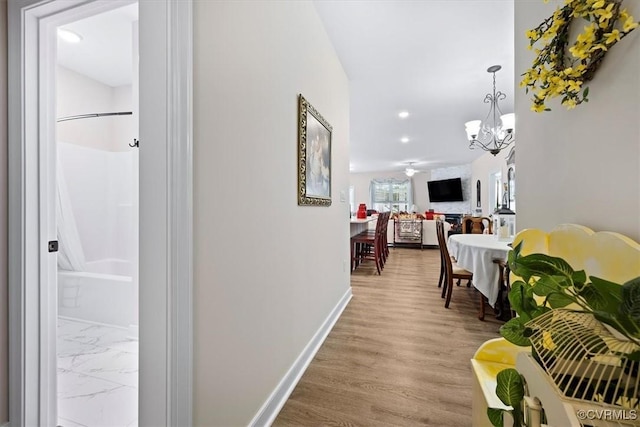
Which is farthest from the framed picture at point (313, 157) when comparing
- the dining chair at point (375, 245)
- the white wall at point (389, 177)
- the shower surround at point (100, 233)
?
the white wall at point (389, 177)

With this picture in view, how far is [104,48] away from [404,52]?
9.37 feet

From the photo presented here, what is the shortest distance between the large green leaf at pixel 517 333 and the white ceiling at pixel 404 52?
223 cm

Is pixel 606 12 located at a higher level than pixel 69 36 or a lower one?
lower

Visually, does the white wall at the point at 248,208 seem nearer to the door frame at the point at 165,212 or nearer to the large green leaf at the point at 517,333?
the door frame at the point at 165,212

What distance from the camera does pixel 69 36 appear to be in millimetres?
2371

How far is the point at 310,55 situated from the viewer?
2096mm

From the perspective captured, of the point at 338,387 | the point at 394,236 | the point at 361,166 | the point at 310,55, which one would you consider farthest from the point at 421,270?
the point at 361,166

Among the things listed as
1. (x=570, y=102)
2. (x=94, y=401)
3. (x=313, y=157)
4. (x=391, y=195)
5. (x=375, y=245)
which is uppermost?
(x=391, y=195)

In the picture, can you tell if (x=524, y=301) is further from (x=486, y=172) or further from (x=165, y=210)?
(x=486, y=172)

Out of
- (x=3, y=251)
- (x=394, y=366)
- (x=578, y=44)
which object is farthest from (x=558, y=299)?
(x=3, y=251)

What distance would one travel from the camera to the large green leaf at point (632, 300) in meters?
0.40

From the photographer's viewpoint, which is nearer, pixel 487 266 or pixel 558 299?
pixel 558 299

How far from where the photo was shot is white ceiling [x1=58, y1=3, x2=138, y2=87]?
86.5 inches

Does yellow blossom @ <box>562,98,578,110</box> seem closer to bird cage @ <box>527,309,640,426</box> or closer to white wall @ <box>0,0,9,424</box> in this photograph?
bird cage @ <box>527,309,640,426</box>
